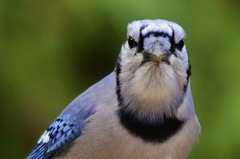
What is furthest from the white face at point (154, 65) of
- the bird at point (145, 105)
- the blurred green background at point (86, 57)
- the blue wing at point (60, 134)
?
the blurred green background at point (86, 57)

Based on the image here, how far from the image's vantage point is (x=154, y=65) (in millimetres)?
1504

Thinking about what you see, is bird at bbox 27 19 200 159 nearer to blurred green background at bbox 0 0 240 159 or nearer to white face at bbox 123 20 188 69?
white face at bbox 123 20 188 69

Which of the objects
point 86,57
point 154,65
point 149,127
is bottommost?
point 86,57

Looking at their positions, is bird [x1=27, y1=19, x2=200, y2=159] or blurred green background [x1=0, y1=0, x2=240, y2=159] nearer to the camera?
bird [x1=27, y1=19, x2=200, y2=159]

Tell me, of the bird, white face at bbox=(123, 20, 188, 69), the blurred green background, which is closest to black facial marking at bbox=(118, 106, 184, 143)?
the bird

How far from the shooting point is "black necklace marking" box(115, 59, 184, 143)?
156cm

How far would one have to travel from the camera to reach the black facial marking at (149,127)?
1560 millimetres

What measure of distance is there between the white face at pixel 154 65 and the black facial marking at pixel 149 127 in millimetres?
26

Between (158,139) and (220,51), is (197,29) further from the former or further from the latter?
(158,139)

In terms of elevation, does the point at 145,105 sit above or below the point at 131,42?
below

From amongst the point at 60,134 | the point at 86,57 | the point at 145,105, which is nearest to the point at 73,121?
the point at 60,134

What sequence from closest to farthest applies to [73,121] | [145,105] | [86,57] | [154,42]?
[154,42] < [145,105] < [73,121] < [86,57]

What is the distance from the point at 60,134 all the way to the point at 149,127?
0.29 metres

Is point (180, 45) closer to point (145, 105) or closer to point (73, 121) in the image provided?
point (145, 105)
